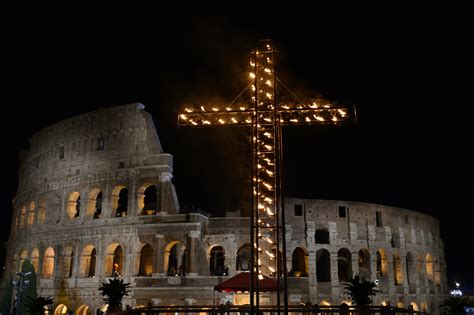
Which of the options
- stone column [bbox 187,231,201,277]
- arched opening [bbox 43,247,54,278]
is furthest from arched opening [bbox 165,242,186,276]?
arched opening [bbox 43,247,54,278]

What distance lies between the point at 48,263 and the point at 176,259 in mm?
8747

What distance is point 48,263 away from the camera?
1383 inches

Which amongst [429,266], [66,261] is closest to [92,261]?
[66,261]

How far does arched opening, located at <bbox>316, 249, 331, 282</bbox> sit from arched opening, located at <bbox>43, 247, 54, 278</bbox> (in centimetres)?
1858

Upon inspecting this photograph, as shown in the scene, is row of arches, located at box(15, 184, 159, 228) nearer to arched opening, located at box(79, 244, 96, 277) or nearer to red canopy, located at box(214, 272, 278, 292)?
arched opening, located at box(79, 244, 96, 277)

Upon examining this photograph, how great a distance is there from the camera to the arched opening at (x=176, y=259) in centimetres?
3098

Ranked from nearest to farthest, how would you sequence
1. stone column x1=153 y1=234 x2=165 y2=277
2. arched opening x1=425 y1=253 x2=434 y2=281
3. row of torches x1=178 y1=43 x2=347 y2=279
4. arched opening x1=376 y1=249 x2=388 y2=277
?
1. row of torches x1=178 y1=43 x2=347 y2=279
2. stone column x1=153 y1=234 x2=165 y2=277
3. arched opening x1=376 y1=249 x2=388 y2=277
4. arched opening x1=425 y1=253 x2=434 y2=281

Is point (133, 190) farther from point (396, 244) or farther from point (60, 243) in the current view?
point (396, 244)

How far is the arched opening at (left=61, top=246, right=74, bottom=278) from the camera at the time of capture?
33.4 metres

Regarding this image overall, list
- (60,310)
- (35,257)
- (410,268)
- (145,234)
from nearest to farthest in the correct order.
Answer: (145,234) → (60,310) → (35,257) → (410,268)

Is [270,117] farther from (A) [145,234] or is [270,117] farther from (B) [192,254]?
(A) [145,234]

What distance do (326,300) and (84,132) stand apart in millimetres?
19559

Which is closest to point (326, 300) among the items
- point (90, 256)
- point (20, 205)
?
point (90, 256)

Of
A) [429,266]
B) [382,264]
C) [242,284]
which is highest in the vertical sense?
[429,266]
